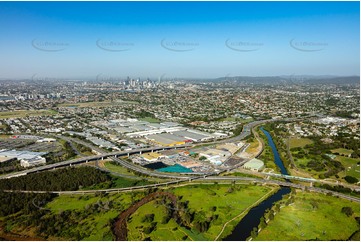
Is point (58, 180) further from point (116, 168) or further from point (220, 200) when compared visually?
point (220, 200)

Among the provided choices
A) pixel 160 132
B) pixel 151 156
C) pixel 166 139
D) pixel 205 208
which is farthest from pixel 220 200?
pixel 160 132

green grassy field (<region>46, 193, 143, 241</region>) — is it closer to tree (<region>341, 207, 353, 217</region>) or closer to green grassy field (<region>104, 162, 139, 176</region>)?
green grassy field (<region>104, 162, 139, 176</region>)

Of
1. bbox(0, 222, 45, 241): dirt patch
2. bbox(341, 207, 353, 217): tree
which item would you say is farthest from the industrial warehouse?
bbox(0, 222, 45, 241): dirt patch

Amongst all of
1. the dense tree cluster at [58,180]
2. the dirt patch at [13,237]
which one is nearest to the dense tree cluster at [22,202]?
the dense tree cluster at [58,180]

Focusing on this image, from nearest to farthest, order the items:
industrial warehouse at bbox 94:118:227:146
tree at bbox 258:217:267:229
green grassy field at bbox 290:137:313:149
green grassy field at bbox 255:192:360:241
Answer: green grassy field at bbox 255:192:360:241, tree at bbox 258:217:267:229, green grassy field at bbox 290:137:313:149, industrial warehouse at bbox 94:118:227:146

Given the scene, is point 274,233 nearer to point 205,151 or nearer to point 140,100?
point 205,151

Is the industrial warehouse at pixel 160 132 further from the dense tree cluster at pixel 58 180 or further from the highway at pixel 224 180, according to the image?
the dense tree cluster at pixel 58 180
